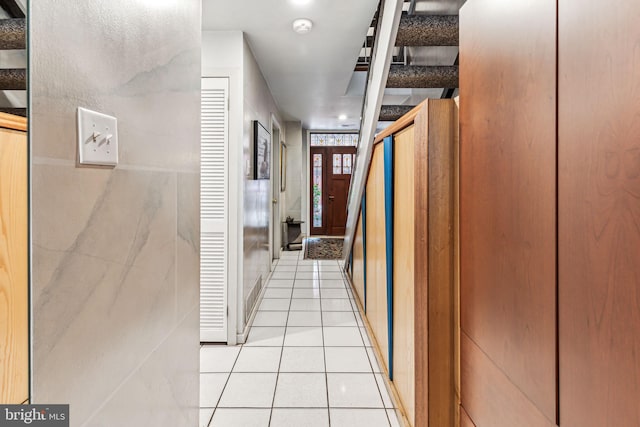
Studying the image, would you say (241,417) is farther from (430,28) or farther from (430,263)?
(430,28)

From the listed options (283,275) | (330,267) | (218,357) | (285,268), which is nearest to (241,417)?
(218,357)

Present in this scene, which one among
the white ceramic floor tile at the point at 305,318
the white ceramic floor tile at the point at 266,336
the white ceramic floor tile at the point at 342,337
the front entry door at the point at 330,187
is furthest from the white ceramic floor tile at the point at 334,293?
the front entry door at the point at 330,187

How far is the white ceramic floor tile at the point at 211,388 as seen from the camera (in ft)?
6.40

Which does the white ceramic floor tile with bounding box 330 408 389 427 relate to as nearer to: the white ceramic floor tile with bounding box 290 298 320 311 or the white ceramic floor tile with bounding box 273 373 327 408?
the white ceramic floor tile with bounding box 273 373 327 408

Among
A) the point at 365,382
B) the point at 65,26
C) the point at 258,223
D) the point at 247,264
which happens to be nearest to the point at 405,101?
the point at 258,223

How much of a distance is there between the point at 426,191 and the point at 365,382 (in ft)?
4.62

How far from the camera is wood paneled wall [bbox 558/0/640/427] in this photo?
1.60 feet

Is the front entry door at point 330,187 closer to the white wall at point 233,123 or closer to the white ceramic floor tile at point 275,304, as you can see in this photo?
the white ceramic floor tile at point 275,304

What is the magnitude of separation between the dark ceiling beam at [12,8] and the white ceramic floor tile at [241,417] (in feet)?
6.01

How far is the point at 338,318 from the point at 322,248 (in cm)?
352

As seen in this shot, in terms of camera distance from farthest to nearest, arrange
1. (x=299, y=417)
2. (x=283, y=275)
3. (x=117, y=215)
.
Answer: (x=283, y=275) → (x=299, y=417) → (x=117, y=215)

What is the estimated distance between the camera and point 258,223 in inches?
149

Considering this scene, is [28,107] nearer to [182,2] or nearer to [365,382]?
[182,2]

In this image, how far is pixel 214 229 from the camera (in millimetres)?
2713
